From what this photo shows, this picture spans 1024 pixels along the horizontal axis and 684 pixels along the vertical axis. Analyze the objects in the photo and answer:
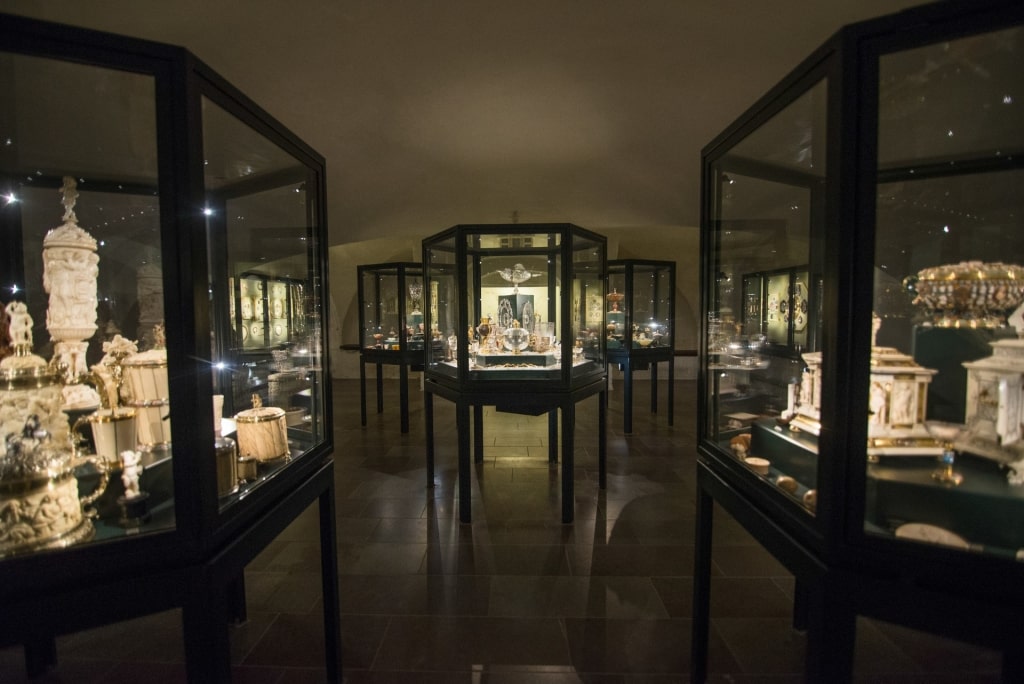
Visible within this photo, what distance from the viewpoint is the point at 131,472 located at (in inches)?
52.2

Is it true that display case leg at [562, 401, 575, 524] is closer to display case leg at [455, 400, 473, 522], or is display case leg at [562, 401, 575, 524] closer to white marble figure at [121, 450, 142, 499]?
display case leg at [455, 400, 473, 522]

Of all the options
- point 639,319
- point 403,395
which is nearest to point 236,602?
point 403,395

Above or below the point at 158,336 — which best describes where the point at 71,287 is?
above

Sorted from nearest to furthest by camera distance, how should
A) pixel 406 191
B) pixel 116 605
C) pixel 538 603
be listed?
pixel 116 605
pixel 538 603
pixel 406 191

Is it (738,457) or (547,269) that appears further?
(547,269)

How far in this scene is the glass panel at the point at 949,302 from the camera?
1.16 m

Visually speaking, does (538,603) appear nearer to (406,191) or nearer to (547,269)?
(547,269)

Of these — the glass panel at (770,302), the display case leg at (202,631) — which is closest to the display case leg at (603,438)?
the glass panel at (770,302)

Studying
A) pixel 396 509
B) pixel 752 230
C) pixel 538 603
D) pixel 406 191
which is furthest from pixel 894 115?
pixel 406 191

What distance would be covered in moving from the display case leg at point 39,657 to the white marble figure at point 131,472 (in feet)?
4.67

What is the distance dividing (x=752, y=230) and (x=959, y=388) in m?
0.90

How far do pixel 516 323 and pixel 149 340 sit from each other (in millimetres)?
3122

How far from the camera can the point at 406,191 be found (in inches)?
203

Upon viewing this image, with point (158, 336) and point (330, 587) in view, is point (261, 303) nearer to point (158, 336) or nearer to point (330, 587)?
point (158, 336)
